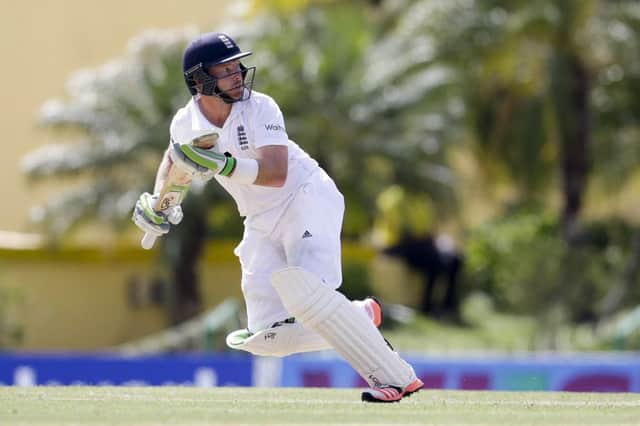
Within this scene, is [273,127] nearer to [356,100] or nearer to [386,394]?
[386,394]

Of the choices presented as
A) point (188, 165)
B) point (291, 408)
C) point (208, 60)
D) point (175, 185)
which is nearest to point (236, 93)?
point (208, 60)

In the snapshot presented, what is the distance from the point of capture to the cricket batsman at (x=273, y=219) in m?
6.64

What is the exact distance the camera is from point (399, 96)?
Result: 21.1m

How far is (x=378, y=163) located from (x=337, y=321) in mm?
14788

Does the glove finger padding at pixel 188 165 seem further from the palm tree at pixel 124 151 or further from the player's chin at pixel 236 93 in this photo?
the palm tree at pixel 124 151

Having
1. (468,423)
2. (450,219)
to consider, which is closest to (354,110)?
(450,219)

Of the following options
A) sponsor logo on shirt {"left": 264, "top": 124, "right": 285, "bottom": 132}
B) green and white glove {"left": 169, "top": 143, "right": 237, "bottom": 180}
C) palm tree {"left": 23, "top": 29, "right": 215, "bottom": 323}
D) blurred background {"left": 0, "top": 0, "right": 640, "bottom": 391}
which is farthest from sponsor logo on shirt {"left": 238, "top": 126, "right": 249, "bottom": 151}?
palm tree {"left": 23, "top": 29, "right": 215, "bottom": 323}

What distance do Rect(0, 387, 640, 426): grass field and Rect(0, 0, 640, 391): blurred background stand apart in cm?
1068

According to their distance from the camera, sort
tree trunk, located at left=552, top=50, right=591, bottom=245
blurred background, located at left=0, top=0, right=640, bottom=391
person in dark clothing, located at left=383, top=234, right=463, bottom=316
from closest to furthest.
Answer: blurred background, located at left=0, top=0, right=640, bottom=391
tree trunk, located at left=552, top=50, right=591, bottom=245
person in dark clothing, located at left=383, top=234, right=463, bottom=316

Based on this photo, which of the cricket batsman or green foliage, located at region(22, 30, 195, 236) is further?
green foliage, located at region(22, 30, 195, 236)

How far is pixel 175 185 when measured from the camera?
7066mm

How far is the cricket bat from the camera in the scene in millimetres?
6875

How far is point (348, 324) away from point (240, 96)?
117 cm

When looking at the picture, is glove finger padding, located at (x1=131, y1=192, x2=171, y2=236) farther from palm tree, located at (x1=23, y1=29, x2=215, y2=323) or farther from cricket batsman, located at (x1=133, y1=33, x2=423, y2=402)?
palm tree, located at (x1=23, y1=29, x2=215, y2=323)
